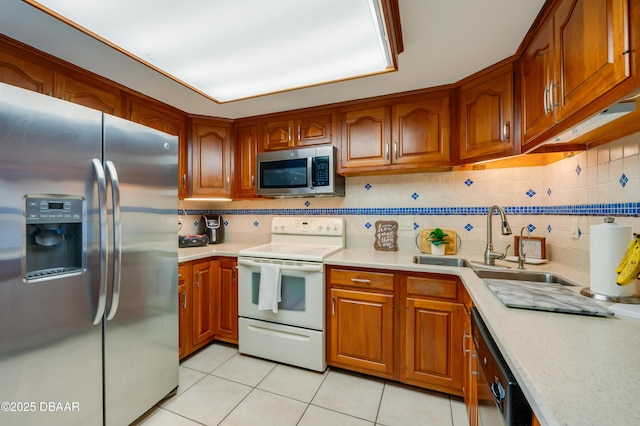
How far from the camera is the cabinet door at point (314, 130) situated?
90.0 inches

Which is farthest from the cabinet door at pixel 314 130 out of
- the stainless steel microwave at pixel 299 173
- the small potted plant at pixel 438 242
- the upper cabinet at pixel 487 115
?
the small potted plant at pixel 438 242

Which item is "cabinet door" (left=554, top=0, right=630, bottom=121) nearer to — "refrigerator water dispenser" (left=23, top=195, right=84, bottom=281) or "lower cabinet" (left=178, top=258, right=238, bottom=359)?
"refrigerator water dispenser" (left=23, top=195, right=84, bottom=281)

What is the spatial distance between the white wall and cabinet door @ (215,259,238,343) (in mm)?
605

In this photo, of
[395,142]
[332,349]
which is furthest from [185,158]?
[332,349]

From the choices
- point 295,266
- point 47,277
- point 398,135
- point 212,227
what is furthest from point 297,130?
point 47,277

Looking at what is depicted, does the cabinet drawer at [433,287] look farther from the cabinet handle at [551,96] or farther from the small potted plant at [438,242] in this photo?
the cabinet handle at [551,96]

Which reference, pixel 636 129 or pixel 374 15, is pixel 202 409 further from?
pixel 636 129

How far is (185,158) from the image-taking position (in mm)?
2447

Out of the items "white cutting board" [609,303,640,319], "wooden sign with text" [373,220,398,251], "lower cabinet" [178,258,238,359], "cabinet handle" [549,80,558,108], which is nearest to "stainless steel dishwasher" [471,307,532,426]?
"white cutting board" [609,303,640,319]

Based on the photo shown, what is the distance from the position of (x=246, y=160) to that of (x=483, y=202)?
6.96 feet

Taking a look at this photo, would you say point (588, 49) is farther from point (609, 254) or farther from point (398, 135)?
point (398, 135)

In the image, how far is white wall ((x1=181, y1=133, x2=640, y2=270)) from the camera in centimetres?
124

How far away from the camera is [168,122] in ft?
7.48

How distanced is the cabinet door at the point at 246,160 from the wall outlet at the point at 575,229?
2.33 metres
